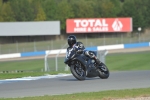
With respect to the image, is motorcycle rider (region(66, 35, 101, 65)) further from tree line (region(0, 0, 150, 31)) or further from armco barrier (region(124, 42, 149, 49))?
tree line (region(0, 0, 150, 31))

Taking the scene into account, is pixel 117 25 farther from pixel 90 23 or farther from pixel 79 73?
pixel 79 73

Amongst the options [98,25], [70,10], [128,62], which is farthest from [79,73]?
[70,10]

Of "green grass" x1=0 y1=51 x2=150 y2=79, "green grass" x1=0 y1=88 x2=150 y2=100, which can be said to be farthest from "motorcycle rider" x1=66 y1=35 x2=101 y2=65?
"green grass" x1=0 y1=51 x2=150 y2=79

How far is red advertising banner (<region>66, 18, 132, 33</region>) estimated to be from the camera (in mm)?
75688

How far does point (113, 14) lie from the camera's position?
268 feet

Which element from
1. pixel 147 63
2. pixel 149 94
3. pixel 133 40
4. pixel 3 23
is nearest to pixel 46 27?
pixel 3 23

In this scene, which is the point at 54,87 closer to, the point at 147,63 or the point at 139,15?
the point at 147,63

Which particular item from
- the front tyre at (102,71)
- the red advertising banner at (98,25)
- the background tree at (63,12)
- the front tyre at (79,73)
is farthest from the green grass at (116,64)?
the background tree at (63,12)

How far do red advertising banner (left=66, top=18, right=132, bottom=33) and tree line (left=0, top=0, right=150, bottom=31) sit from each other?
2.37 m

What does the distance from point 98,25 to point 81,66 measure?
195 ft

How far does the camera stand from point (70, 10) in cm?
8000

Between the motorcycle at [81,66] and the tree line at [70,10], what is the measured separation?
196 ft

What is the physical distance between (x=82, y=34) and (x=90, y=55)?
61.2m

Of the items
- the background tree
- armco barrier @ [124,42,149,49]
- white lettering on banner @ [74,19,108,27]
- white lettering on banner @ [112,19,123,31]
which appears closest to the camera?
armco barrier @ [124,42,149,49]
